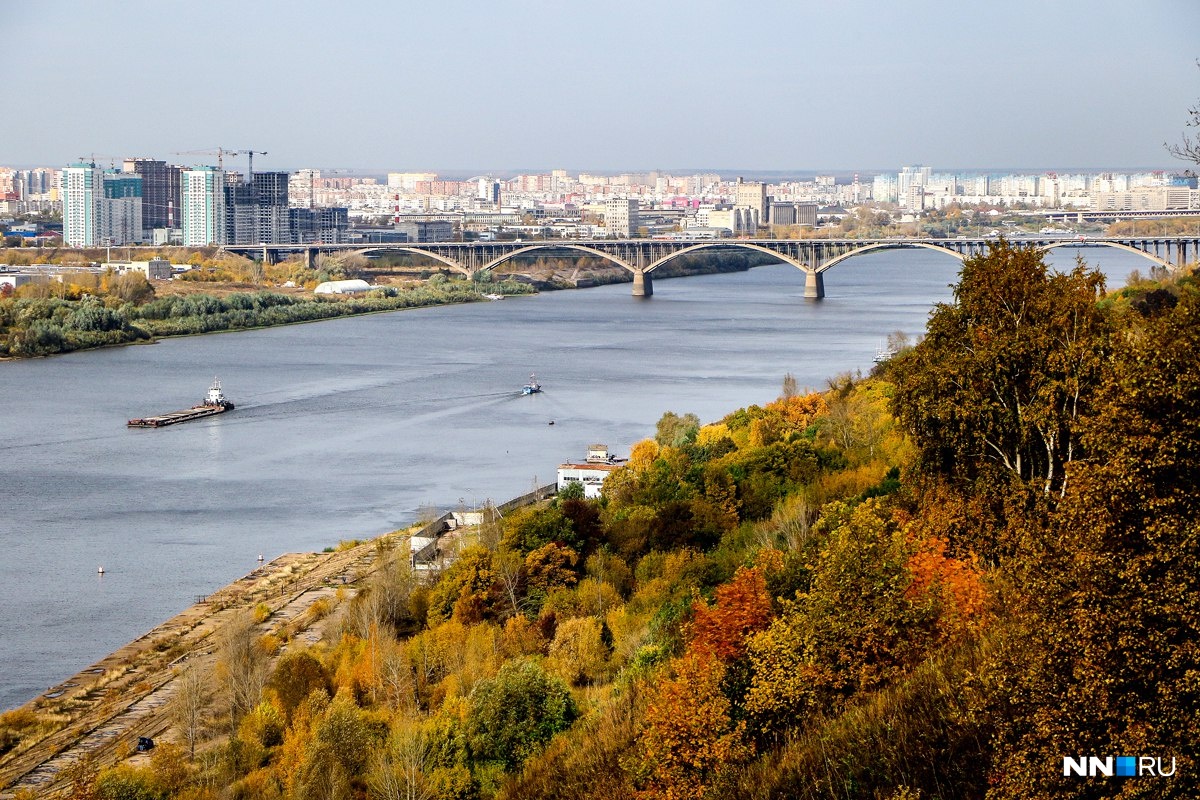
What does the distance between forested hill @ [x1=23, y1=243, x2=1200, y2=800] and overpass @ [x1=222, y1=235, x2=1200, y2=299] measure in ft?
51.2

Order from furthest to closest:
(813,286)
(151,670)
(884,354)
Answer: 1. (813,286)
2. (884,354)
3. (151,670)

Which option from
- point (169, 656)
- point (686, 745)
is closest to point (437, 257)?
point (169, 656)

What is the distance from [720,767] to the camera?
2.83 m

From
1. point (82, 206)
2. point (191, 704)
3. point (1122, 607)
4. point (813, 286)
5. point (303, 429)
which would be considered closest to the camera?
point (1122, 607)

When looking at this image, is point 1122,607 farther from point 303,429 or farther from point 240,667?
point 303,429

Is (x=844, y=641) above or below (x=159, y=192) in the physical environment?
below

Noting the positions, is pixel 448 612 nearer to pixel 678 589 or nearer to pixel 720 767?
pixel 678 589

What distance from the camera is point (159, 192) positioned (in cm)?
3875

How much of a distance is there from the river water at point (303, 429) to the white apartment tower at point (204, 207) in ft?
46.6

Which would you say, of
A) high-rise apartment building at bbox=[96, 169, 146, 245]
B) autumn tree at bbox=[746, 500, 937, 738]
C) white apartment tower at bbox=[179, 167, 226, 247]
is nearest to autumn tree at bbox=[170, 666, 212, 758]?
autumn tree at bbox=[746, 500, 937, 738]

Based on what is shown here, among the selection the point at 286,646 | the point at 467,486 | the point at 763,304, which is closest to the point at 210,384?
the point at 467,486

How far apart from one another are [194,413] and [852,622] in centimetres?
856

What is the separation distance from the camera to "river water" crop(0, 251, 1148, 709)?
6363 millimetres

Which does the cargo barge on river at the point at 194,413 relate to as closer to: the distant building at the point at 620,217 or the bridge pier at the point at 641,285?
the bridge pier at the point at 641,285
